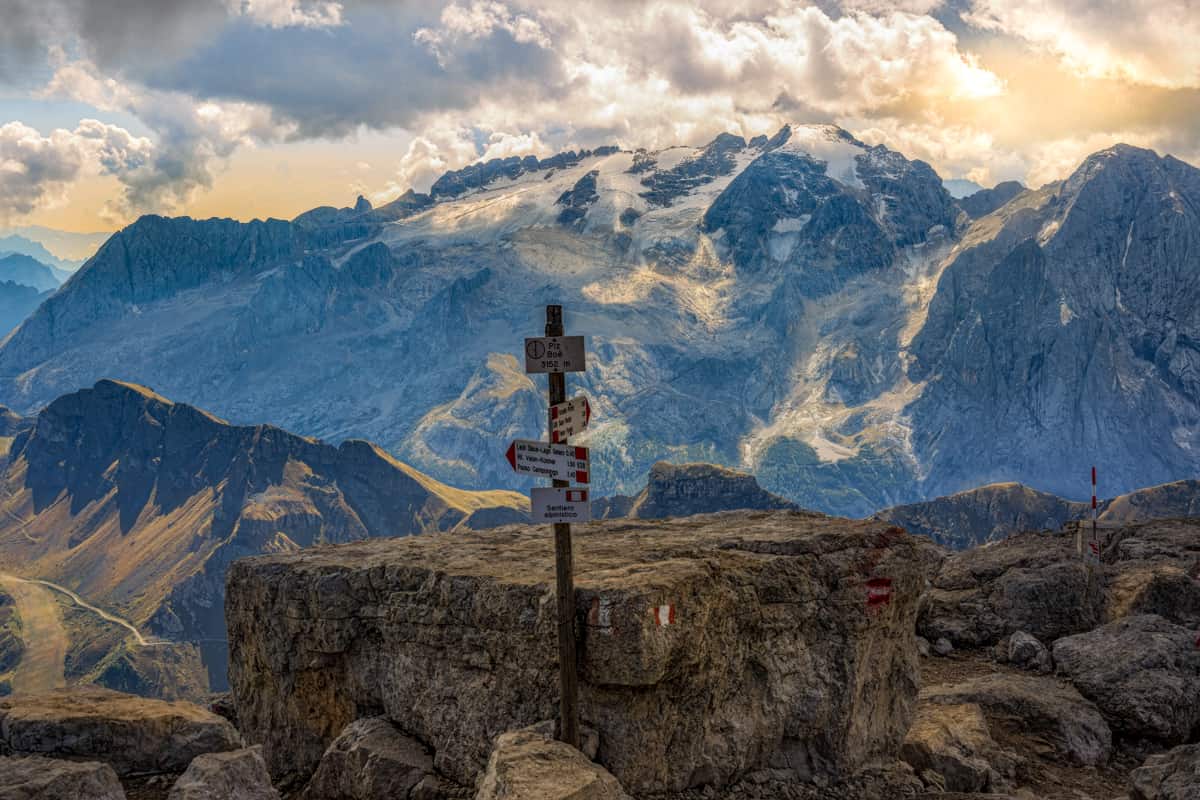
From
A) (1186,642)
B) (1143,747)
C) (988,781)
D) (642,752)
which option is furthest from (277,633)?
(1186,642)

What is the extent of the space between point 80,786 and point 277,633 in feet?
21.3

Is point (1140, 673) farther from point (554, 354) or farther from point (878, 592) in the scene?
point (554, 354)

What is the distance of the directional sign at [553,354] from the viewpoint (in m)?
14.6

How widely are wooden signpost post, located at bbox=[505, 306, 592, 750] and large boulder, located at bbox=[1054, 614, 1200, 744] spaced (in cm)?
1394

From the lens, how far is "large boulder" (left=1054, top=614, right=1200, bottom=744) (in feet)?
68.9

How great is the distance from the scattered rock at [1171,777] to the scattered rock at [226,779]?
14.1 meters

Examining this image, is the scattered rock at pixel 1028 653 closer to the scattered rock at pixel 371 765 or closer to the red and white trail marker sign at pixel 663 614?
the red and white trail marker sign at pixel 663 614

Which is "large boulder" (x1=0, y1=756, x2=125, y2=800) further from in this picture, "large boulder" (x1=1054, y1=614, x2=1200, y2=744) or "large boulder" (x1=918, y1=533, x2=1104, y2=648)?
"large boulder" (x1=918, y1=533, x2=1104, y2=648)

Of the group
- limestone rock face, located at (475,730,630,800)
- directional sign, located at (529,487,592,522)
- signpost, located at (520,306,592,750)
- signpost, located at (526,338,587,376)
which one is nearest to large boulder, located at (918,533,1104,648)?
signpost, located at (520,306,592,750)

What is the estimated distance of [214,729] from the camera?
57.1ft

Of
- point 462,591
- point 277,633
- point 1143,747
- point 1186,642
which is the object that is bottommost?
point 1143,747

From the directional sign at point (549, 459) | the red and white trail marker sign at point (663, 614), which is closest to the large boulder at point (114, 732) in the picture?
the directional sign at point (549, 459)

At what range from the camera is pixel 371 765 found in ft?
53.6

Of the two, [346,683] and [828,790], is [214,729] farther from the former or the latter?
[828,790]
